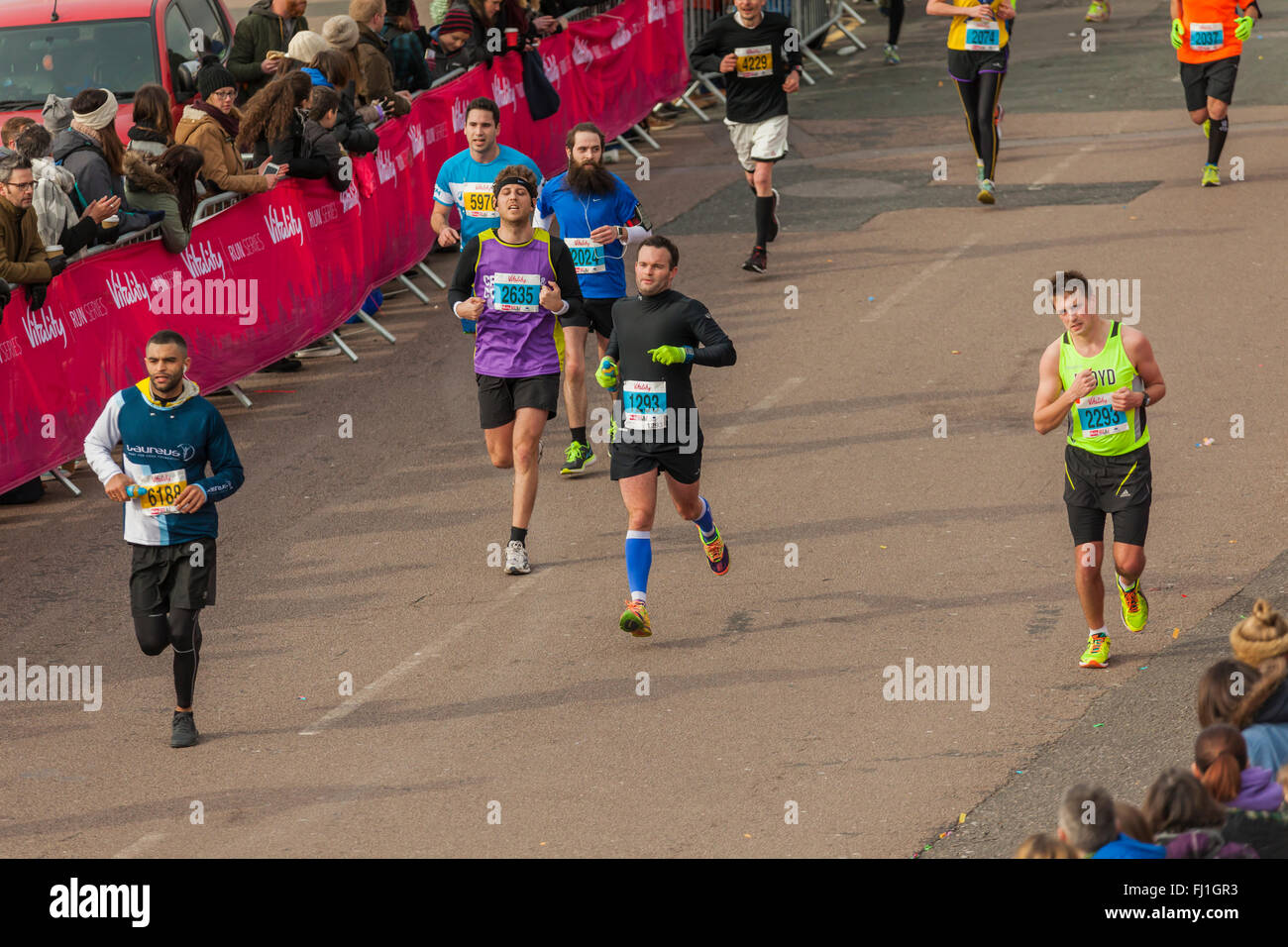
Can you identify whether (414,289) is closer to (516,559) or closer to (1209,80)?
(516,559)

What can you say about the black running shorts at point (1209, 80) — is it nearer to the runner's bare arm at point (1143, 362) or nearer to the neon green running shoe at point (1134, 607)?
the runner's bare arm at point (1143, 362)

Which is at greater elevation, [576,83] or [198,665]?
[198,665]

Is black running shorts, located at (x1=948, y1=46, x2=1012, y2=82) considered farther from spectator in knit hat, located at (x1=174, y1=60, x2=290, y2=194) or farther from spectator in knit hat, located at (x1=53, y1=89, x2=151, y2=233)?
spectator in knit hat, located at (x1=53, y1=89, x2=151, y2=233)

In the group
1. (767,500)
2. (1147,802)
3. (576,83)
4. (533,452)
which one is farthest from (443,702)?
(576,83)

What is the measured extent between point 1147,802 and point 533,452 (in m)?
5.46

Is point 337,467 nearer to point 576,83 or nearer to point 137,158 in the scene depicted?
point 137,158

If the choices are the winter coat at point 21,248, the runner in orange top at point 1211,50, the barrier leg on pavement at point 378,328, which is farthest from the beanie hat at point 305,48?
the runner in orange top at point 1211,50

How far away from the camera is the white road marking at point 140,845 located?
23.6ft

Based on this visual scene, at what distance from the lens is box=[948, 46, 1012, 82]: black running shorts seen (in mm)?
16609

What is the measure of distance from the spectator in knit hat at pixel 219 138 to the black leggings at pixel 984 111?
22.2ft

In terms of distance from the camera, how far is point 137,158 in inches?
480

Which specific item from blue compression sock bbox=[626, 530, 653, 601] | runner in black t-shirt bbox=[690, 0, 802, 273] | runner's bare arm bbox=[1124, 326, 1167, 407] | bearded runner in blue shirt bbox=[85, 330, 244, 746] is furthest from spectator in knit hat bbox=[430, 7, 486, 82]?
runner's bare arm bbox=[1124, 326, 1167, 407]

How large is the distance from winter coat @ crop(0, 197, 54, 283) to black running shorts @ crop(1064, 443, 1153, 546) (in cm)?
627
